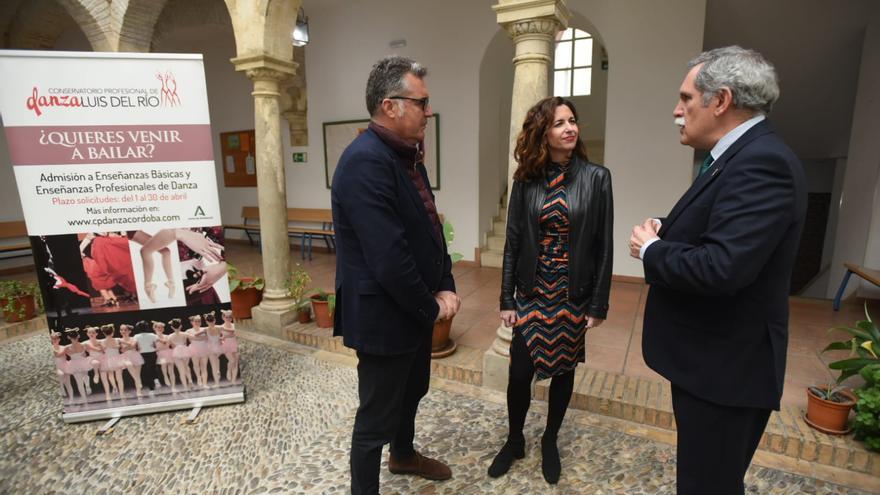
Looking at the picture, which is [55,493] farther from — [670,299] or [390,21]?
[390,21]

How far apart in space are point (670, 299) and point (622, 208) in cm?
413

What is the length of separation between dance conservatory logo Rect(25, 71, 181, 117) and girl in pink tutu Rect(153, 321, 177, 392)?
4.13 ft

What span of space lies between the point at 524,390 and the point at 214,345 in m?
1.95

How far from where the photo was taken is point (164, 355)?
2.73 meters

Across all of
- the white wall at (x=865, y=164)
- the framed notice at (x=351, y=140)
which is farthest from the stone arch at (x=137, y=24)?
the white wall at (x=865, y=164)

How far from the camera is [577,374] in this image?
9.56 ft

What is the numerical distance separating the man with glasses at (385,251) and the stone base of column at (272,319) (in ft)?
8.02

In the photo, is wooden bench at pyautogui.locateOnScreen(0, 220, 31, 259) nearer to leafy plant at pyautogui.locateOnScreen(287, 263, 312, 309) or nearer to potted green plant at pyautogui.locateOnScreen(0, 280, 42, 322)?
potted green plant at pyautogui.locateOnScreen(0, 280, 42, 322)

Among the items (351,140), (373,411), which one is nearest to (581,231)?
(373,411)

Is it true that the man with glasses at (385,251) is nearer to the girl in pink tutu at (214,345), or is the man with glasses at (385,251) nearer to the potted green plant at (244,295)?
the girl in pink tutu at (214,345)

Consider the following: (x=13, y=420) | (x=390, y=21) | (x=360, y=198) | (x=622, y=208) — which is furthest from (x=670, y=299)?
(x=390, y=21)

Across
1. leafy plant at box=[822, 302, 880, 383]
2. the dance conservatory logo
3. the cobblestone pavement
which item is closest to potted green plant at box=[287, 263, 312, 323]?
the cobblestone pavement

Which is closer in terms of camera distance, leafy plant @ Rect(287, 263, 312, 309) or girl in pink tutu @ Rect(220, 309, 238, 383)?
girl in pink tutu @ Rect(220, 309, 238, 383)

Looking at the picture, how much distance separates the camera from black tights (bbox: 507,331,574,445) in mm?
1980
